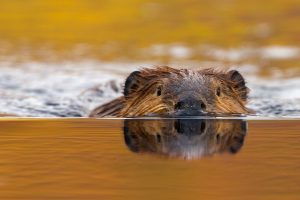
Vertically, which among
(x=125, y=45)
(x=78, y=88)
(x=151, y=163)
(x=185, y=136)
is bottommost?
(x=151, y=163)

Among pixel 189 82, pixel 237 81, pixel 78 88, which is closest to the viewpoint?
pixel 189 82

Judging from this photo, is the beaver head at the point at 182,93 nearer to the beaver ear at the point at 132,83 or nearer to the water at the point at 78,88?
the beaver ear at the point at 132,83

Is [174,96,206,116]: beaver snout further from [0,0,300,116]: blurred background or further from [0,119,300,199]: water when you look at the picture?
[0,0,300,116]: blurred background

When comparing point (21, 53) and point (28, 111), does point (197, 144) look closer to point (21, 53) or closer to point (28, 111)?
point (28, 111)

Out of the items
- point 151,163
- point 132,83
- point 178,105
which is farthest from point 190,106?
point 151,163

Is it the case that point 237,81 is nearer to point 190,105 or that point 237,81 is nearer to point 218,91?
point 218,91

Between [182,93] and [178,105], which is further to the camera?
[182,93]

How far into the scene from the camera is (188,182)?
3.21 metres

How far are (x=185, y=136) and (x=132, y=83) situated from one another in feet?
9.78

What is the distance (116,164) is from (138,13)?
18.8 metres

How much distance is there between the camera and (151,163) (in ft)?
12.1

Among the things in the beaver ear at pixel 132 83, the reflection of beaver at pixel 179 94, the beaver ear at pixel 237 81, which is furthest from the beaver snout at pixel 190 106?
the beaver ear at pixel 237 81

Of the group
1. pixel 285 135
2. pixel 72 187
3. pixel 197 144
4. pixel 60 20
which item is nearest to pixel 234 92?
pixel 285 135

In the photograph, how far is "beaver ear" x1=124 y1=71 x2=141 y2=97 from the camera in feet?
25.1
